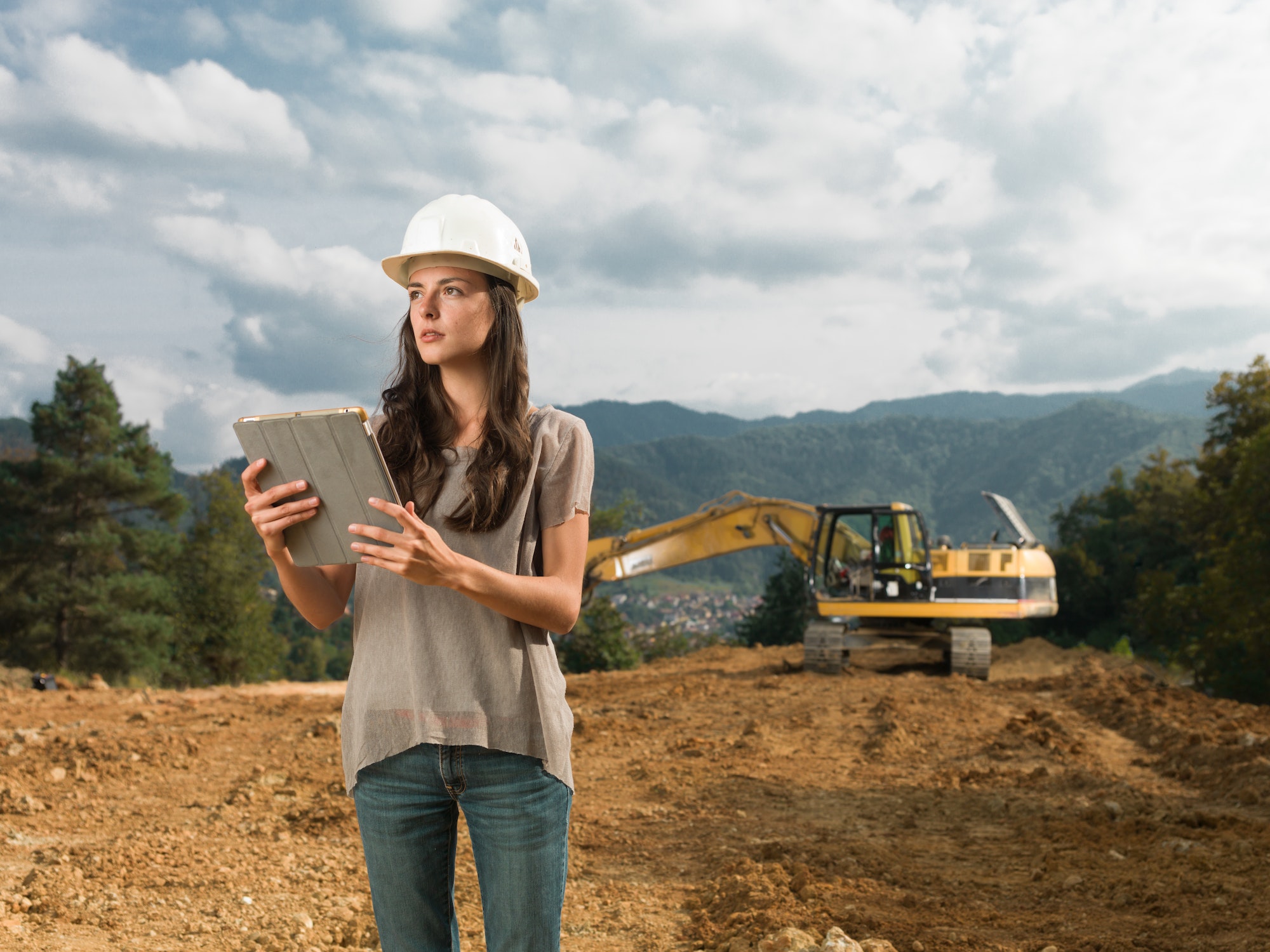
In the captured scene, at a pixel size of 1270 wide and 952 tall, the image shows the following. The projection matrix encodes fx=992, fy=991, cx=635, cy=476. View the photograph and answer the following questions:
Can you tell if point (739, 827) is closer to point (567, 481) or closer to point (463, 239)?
point (567, 481)

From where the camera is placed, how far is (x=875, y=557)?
1348 centimetres

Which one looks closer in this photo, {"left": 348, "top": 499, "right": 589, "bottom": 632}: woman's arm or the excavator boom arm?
{"left": 348, "top": 499, "right": 589, "bottom": 632}: woman's arm

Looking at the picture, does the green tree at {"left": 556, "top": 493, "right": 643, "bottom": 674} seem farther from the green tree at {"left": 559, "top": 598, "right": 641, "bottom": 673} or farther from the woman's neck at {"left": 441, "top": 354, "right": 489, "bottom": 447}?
the woman's neck at {"left": 441, "top": 354, "right": 489, "bottom": 447}

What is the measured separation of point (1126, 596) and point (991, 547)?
26.9 m

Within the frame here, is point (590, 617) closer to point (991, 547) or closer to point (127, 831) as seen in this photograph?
point (991, 547)

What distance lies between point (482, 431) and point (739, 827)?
522 centimetres

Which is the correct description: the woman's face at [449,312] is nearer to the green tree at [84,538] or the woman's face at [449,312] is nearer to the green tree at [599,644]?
the green tree at [599,644]

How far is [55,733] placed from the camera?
9141mm

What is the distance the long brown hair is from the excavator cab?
37.3 feet

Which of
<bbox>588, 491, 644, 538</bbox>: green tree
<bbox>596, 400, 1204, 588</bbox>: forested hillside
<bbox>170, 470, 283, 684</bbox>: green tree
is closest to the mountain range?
<bbox>596, 400, 1204, 588</bbox>: forested hillside

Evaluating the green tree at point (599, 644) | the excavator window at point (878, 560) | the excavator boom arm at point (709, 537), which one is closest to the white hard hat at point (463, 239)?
the excavator window at point (878, 560)

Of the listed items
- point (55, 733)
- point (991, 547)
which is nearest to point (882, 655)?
point (991, 547)

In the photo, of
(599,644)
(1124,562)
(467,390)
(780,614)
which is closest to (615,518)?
(780,614)

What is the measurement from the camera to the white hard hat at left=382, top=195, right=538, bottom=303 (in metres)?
1.94
